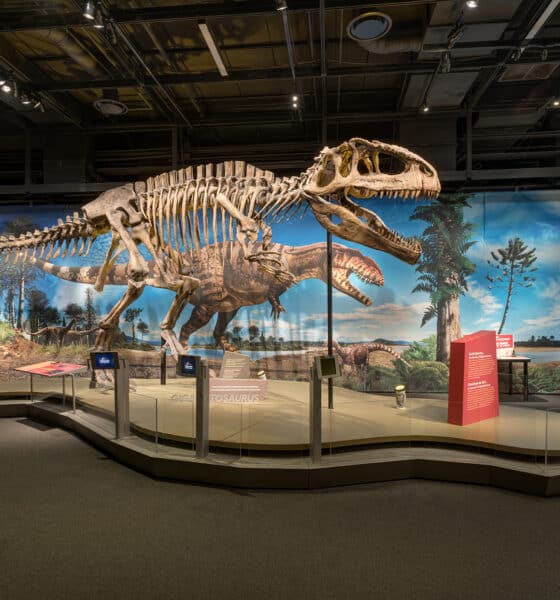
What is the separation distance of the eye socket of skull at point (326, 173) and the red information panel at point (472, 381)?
6.99ft

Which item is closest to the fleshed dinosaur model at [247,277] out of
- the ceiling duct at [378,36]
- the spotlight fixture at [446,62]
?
the spotlight fixture at [446,62]

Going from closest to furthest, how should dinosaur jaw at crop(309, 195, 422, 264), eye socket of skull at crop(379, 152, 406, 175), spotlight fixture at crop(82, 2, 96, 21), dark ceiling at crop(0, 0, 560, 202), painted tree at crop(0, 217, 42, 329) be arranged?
spotlight fixture at crop(82, 2, 96, 21) < dinosaur jaw at crop(309, 195, 422, 264) < dark ceiling at crop(0, 0, 560, 202) < eye socket of skull at crop(379, 152, 406, 175) < painted tree at crop(0, 217, 42, 329)

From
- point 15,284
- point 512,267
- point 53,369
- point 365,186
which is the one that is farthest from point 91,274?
point 512,267

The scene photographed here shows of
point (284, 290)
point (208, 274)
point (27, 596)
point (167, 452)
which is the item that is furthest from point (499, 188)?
point (27, 596)

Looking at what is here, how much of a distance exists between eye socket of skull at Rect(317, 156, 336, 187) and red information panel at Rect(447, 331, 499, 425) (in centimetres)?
213

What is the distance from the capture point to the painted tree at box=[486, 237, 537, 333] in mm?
7227

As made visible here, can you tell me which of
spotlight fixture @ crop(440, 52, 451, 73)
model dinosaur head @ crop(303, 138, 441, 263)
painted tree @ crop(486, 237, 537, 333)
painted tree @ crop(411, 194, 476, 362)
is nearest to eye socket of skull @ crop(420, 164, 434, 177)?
model dinosaur head @ crop(303, 138, 441, 263)

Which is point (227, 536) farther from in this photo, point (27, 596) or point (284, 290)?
point (284, 290)

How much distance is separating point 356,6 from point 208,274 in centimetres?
471

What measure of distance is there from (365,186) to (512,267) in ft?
13.3

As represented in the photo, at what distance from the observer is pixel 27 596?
2.13m

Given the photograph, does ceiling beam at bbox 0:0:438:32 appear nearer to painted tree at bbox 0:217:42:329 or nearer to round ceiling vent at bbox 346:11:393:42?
round ceiling vent at bbox 346:11:393:42

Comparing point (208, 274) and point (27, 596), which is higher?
point (208, 274)

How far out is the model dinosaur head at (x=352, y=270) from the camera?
7.52m
